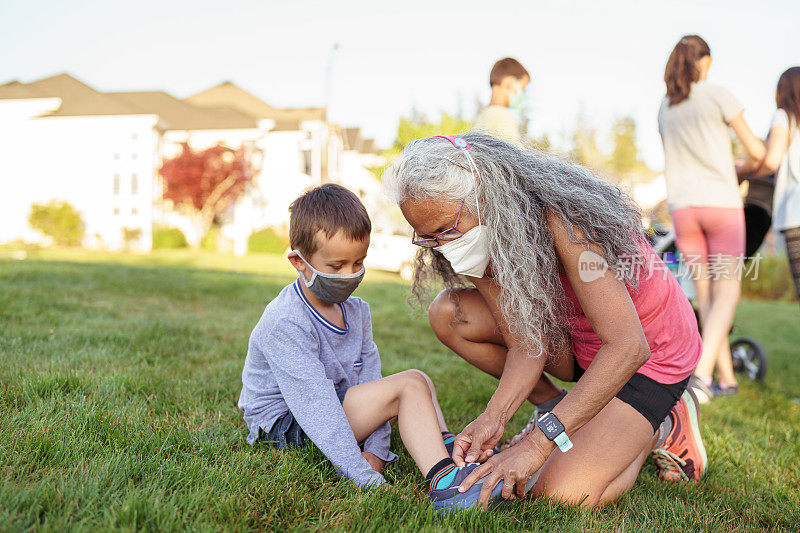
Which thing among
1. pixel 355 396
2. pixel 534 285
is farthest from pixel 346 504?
pixel 534 285

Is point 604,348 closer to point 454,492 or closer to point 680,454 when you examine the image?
point 454,492

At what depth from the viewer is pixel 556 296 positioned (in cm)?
220

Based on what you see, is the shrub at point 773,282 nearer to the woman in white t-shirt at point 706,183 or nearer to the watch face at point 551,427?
the woman in white t-shirt at point 706,183

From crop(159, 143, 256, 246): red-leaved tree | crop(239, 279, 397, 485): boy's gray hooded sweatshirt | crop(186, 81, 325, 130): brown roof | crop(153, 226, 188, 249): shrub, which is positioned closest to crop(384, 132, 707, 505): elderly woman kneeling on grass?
crop(239, 279, 397, 485): boy's gray hooded sweatshirt

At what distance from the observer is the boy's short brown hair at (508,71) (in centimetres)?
444

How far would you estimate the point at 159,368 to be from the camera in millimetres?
3230

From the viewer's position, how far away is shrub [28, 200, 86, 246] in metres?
20.0

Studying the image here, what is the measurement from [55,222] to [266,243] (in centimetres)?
699

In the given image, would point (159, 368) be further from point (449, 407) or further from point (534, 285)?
point (534, 285)

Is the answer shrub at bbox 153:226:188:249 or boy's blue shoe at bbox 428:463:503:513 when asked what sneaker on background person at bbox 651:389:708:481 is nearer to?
boy's blue shoe at bbox 428:463:503:513

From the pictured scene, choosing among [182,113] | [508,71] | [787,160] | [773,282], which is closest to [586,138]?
[182,113]

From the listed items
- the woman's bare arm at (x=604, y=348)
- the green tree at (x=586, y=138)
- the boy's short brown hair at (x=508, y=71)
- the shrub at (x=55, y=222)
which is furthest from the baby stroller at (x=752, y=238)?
the green tree at (x=586, y=138)

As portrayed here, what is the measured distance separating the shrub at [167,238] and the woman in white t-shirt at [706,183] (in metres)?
19.2

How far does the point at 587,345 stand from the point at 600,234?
0.59 meters
